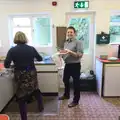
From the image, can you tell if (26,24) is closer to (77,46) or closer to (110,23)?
(77,46)

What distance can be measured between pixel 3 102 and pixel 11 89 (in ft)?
0.81

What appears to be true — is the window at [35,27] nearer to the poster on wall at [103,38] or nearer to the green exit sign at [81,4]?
the green exit sign at [81,4]

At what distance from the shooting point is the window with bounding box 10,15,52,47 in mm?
3822

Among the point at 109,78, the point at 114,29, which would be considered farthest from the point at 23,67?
the point at 114,29

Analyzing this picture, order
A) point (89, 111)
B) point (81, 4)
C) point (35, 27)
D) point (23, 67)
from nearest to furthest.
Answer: point (23, 67) → point (89, 111) → point (81, 4) → point (35, 27)

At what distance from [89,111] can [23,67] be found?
4.48ft

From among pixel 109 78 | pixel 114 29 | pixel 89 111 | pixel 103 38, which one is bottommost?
pixel 89 111

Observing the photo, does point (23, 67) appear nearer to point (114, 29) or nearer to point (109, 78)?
point (109, 78)

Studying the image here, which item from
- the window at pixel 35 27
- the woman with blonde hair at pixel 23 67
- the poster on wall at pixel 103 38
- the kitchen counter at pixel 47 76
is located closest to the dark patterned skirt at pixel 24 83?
the woman with blonde hair at pixel 23 67

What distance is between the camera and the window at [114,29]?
145 inches

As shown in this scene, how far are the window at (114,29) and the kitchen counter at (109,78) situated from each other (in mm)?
794

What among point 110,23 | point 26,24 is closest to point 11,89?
point 26,24

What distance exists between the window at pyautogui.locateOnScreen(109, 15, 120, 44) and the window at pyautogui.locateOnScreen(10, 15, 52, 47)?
4.78ft

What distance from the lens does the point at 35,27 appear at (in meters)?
3.87
